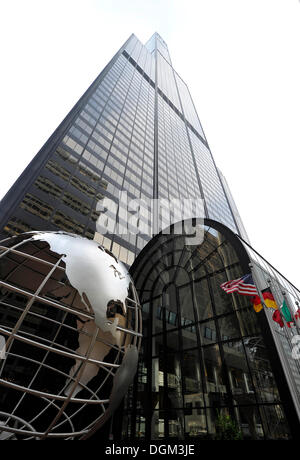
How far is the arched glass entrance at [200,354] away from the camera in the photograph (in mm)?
6379

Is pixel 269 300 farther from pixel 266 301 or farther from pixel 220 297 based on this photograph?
pixel 220 297

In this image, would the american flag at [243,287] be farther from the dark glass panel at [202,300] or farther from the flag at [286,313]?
the dark glass panel at [202,300]

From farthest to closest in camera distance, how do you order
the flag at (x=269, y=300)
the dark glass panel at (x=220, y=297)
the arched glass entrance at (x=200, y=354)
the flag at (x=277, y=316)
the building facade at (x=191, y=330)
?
the dark glass panel at (x=220, y=297), the flag at (x=277, y=316), the flag at (x=269, y=300), the arched glass entrance at (x=200, y=354), the building facade at (x=191, y=330)

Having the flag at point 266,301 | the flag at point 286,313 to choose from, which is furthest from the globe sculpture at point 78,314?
the flag at point 286,313

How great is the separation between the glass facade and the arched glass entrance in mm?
13848

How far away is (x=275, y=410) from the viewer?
5707mm

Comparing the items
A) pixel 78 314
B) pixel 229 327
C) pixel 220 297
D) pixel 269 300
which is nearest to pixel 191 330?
pixel 229 327

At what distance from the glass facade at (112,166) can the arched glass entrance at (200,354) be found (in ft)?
45.4

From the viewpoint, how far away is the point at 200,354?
7832mm

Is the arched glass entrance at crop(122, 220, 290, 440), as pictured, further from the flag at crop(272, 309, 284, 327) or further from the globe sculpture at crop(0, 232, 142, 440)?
the globe sculpture at crop(0, 232, 142, 440)

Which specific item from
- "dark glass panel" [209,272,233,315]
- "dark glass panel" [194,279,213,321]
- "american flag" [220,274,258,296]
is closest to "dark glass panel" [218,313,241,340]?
"dark glass panel" [209,272,233,315]
